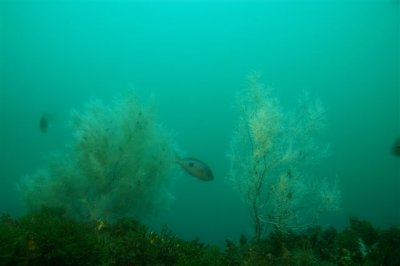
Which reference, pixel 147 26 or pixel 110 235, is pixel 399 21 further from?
pixel 110 235

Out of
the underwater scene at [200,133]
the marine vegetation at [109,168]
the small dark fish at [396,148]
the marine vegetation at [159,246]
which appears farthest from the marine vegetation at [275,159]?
the marine vegetation at [109,168]

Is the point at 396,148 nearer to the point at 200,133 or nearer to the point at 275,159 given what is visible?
the point at 275,159

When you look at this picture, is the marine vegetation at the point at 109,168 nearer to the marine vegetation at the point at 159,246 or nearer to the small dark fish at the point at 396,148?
the marine vegetation at the point at 159,246

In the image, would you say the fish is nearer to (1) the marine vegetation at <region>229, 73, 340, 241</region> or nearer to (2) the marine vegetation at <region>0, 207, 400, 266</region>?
(1) the marine vegetation at <region>229, 73, 340, 241</region>

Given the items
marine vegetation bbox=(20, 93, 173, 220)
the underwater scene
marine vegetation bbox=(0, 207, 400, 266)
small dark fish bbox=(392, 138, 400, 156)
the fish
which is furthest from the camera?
marine vegetation bbox=(20, 93, 173, 220)

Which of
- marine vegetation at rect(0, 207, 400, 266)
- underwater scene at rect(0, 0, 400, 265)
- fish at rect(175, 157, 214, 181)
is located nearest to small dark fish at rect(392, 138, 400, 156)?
underwater scene at rect(0, 0, 400, 265)

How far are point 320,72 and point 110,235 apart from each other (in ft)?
110

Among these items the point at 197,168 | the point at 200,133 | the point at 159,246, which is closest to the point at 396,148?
the point at 197,168

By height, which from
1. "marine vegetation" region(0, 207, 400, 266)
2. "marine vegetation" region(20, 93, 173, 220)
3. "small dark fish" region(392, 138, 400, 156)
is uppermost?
"small dark fish" region(392, 138, 400, 156)

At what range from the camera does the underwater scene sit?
7.25m

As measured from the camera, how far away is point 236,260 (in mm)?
6207

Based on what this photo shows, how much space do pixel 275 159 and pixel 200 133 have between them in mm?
22815

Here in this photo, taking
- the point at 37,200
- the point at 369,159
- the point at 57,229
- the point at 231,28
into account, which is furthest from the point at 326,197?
the point at 231,28

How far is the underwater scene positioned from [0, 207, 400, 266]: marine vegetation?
0.03 m
